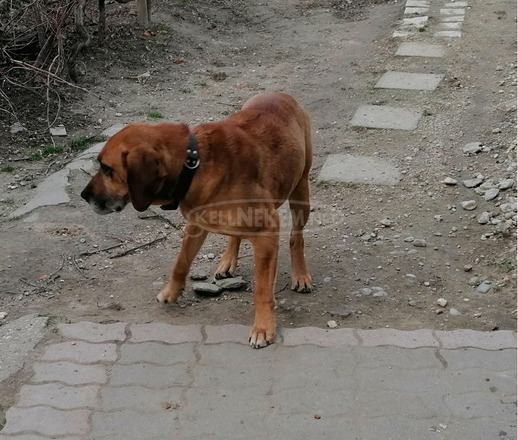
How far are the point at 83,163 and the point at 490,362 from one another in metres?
3.92

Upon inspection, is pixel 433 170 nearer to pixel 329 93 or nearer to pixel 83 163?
pixel 329 93

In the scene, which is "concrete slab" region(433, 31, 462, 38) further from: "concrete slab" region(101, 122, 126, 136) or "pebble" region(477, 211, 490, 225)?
"pebble" region(477, 211, 490, 225)

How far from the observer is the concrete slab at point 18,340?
3783 mm

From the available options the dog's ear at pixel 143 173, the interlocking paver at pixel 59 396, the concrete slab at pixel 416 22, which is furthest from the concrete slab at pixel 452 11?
the interlocking paver at pixel 59 396

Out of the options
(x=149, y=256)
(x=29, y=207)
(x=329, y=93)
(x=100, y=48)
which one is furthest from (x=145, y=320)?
(x=100, y=48)

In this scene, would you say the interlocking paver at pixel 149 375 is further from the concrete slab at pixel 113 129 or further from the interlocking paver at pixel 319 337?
the concrete slab at pixel 113 129

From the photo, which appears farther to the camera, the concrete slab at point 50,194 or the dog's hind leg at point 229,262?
the concrete slab at point 50,194

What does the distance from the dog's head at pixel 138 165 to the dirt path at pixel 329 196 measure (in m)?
0.90

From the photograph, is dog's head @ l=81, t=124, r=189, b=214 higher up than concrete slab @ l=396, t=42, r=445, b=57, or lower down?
higher up

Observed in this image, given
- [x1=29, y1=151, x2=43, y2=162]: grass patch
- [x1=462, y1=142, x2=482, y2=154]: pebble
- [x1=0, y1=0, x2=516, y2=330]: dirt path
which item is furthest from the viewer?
[x1=29, y1=151, x2=43, y2=162]: grass patch

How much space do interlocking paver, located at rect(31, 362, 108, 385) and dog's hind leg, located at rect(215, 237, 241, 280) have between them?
3.84 ft

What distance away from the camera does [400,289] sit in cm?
446

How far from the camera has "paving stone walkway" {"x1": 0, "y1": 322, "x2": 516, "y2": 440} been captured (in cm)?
332

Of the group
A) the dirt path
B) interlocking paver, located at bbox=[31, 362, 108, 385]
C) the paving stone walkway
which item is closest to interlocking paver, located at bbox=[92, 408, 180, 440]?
the paving stone walkway
